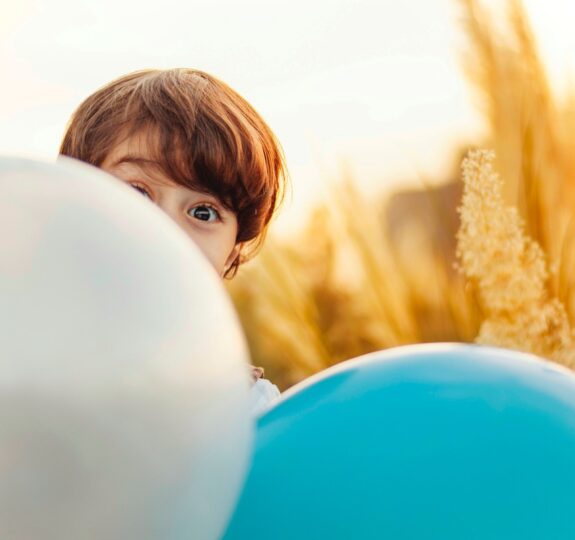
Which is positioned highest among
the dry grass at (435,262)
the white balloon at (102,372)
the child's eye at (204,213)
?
the white balloon at (102,372)

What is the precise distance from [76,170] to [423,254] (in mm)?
2455

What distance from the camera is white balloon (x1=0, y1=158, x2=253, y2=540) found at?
51 cm

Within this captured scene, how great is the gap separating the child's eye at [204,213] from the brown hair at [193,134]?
0.07 feet

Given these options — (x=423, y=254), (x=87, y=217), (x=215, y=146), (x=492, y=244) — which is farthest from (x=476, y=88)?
Answer: (x=87, y=217)

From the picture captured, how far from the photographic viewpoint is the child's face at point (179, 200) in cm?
117

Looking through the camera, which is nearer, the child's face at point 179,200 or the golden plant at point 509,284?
the child's face at point 179,200

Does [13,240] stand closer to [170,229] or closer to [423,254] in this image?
[170,229]

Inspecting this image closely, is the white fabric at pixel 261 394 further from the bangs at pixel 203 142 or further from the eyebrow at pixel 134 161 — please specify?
the eyebrow at pixel 134 161

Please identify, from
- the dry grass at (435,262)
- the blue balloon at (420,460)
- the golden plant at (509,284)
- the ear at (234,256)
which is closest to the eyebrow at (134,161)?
the ear at (234,256)

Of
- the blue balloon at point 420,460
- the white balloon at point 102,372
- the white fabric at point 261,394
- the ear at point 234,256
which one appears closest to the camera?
the white balloon at point 102,372

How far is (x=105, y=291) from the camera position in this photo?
53 centimetres

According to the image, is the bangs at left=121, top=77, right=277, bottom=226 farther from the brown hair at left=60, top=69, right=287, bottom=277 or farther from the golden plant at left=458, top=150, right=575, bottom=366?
the golden plant at left=458, top=150, right=575, bottom=366

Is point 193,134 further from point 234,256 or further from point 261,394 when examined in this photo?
point 261,394

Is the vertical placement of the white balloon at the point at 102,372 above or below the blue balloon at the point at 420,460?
above
